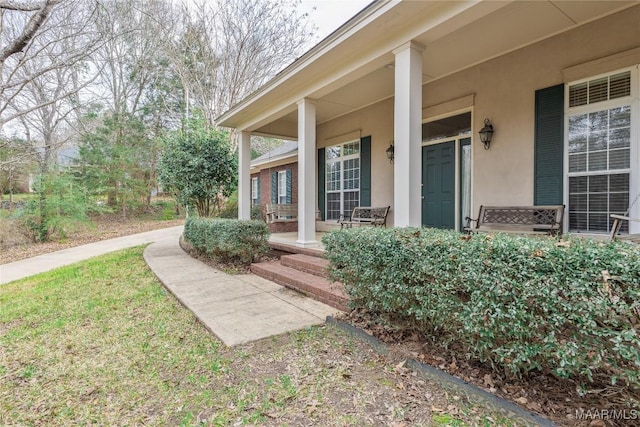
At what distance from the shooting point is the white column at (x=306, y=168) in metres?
5.64

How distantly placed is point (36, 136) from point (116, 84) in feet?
15.3

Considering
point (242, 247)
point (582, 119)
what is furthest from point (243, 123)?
point (582, 119)

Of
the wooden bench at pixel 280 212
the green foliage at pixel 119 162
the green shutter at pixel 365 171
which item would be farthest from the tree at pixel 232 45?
the green shutter at pixel 365 171

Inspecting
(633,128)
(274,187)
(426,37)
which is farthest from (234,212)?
(633,128)

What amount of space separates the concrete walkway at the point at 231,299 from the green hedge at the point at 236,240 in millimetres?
417

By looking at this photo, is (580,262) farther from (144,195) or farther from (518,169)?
(144,195)

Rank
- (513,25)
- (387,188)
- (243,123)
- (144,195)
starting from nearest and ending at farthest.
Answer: (513,25) < (387,188) < (243,123) < (144,195)

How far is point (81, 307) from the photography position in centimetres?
418

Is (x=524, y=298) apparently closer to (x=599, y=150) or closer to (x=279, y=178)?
(x=599, y=150)

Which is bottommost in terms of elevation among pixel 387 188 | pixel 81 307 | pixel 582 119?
pixel 81 307

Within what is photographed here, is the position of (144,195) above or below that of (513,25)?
below

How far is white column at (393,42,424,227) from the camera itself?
144 inches

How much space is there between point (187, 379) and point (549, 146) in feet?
16.9

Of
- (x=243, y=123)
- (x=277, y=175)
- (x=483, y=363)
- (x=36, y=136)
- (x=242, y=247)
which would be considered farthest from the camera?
(x=36, y=136)
